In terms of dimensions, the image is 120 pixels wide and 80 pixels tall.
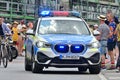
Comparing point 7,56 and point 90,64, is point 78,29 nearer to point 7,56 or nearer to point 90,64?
point 90,64

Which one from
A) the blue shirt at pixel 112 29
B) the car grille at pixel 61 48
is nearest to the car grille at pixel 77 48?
the car grille at pixel 61 48

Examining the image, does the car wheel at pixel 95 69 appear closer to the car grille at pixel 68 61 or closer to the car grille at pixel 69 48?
the car grille at pixel 68 61

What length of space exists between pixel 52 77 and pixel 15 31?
16.2 meters

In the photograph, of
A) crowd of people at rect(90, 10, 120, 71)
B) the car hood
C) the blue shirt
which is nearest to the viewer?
the car hood

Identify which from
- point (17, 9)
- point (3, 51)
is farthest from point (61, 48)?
point (17, 9)

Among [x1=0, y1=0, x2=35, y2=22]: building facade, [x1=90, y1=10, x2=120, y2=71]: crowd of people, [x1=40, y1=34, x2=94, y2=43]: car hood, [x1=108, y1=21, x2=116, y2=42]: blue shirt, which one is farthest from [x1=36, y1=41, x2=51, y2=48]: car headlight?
[x1=0, y1=0, x2=35, y2=22]: building facade

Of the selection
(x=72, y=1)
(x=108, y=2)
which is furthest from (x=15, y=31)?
(x=108, y=2)

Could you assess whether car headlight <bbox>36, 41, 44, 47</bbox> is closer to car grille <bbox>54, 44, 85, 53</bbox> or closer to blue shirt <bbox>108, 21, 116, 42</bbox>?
car grille <bbox>54, 44, 85, 53</bbox>

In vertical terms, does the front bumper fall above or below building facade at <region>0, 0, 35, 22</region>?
above

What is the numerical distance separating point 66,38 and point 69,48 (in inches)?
14.2

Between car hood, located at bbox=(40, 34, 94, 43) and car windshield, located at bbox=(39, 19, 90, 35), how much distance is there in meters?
0.41

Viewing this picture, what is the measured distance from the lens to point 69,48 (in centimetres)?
1762

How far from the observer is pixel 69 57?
1752 centimetres

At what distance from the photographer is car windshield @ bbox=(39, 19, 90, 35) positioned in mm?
18656
